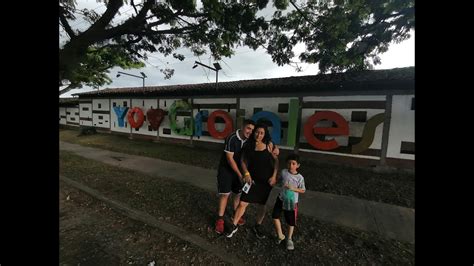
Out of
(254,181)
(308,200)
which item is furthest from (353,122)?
(254,181)

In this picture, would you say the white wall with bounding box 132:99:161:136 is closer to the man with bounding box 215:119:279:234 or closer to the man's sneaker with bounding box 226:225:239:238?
the man with bounding box 215:119:279:234

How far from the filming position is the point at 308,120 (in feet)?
25.1

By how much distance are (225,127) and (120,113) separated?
28.9 ft

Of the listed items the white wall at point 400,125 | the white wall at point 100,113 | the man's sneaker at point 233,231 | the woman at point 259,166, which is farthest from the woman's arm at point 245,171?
the white wall at point 100,113

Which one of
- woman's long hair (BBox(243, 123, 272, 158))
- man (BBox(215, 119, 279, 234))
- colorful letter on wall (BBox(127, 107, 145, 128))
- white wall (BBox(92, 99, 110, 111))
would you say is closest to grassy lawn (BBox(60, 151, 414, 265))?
man (BBox(215, 119, 279, 234))

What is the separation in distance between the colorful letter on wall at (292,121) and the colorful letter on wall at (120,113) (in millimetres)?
11159

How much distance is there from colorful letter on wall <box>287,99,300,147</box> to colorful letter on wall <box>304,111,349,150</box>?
454mm

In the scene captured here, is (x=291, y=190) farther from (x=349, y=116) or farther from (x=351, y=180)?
(x=349, y=116)

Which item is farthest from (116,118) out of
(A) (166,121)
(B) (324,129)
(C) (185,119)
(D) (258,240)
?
(D) (258,240)

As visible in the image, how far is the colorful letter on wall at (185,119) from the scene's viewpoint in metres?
10.7

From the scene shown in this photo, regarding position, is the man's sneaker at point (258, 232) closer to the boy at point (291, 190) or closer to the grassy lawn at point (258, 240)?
the grassy lawn at point (258, 240)
